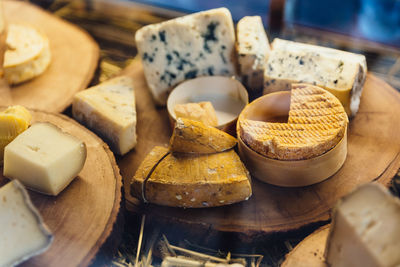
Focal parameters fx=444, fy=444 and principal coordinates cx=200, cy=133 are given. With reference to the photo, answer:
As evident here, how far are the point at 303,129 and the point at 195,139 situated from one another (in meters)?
0.39

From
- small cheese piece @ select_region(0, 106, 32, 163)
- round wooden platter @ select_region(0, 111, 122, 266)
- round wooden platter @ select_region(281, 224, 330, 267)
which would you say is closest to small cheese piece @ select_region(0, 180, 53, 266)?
round wooden platter @ select_region(0, 111, 122, 266)

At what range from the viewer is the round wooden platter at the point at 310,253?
1338 millimetres

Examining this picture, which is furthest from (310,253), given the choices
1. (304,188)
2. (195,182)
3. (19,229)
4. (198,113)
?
(19,229)

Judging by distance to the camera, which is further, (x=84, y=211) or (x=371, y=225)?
(x=84, y=211)

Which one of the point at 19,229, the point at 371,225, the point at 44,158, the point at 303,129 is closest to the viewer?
the point at 371,225

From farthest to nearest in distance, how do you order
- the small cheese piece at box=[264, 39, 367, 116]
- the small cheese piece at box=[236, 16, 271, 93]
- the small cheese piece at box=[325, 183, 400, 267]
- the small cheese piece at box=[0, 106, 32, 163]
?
the small cheese piece at box=[236, 16, 271, 93]
the small cheese piece at box=[264, 39, 367, 116]
the small cheese piece at box=[0, 106, 32, 163]
the small cheese piece at box=[325, 183, 400, 267]

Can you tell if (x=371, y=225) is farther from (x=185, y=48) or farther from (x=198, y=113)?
(x=185, y=48)

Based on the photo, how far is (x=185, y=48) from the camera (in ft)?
6.59

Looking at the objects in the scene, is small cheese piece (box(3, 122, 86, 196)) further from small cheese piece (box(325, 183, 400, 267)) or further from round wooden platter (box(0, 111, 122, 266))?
small cheese piece (box(325, 183, 400, 267))

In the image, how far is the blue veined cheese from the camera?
196 cm

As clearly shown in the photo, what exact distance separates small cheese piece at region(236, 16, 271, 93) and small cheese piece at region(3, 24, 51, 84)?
100 cm

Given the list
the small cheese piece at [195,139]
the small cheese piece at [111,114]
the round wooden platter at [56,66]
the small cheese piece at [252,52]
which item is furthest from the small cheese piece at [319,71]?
the round wooden platter at [56,66]

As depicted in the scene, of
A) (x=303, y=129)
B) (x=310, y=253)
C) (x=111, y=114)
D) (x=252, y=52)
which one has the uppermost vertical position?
(x=252, y=52)

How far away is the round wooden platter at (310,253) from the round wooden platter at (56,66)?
4.11 ft
